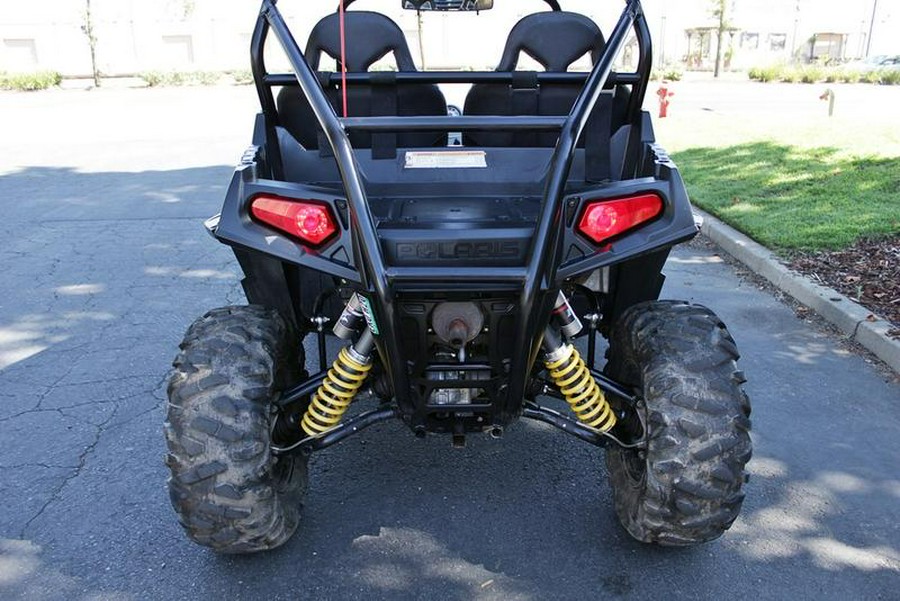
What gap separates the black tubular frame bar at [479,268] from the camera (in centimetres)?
243

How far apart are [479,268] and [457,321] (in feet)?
0.67

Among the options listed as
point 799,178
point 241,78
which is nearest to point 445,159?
point 799,178

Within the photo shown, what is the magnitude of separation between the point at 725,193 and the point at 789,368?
15.3 feet

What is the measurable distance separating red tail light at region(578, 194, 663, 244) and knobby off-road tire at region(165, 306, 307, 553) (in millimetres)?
1255

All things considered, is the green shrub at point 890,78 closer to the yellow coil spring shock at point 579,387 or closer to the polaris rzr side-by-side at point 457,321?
the polaris rzr side-by-side at point 457,321

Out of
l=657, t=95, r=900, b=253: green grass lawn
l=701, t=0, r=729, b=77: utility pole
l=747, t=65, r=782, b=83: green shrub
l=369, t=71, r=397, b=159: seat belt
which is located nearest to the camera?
l=369, t=71, r=397, b=159: seat belt

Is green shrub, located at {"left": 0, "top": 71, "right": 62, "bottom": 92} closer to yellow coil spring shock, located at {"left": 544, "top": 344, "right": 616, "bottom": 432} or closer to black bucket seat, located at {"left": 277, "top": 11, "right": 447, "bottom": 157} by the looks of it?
black bucket seat, located at {"left": 277, "top": 11, "right": 447, "bottom": 157}

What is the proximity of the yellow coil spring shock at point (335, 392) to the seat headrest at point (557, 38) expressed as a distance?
176 centimetres

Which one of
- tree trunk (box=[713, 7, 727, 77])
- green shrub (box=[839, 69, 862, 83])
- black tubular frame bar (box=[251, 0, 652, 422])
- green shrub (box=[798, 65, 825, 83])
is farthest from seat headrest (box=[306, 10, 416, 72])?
tree trunk (box=[713, 7, 727, 77])

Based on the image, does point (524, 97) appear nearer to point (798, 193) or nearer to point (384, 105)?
point (384, 105)

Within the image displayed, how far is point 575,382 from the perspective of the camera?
2881 millimetres

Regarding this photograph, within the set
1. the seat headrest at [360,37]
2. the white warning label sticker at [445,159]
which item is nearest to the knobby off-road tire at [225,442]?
the white warning label sticker at [445,159]

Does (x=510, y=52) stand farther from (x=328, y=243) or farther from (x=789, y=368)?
(x=789, y=368)

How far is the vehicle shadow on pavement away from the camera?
290cm
